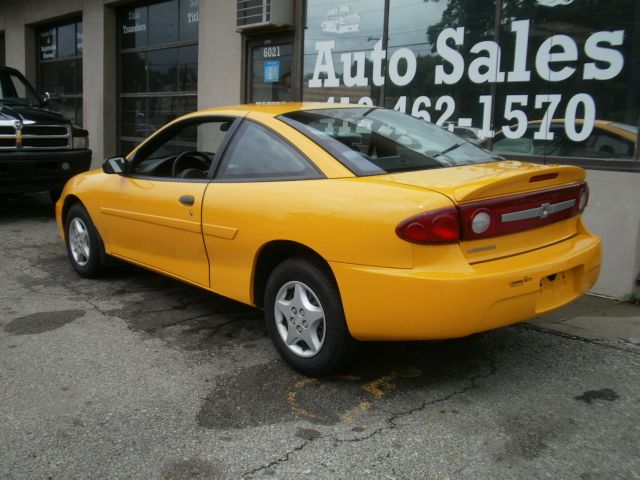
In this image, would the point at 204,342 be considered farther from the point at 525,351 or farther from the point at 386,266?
the point at 525,351

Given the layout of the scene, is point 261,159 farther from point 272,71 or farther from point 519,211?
point 272,71

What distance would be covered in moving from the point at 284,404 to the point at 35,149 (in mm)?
7066

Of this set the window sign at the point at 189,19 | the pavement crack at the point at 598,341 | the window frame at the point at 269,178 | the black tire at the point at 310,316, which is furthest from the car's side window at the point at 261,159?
the window sign at the point at 189,19

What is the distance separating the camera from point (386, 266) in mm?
3117

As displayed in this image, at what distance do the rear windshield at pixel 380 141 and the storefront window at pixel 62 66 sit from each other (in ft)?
38.7

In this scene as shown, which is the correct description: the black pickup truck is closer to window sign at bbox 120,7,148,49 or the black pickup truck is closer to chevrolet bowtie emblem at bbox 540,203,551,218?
window sign at bbox 120,7,148,49

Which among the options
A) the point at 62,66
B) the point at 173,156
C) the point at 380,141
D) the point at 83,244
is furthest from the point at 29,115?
the point at 62,66

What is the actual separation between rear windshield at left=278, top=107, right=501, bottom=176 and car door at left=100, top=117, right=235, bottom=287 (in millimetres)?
717

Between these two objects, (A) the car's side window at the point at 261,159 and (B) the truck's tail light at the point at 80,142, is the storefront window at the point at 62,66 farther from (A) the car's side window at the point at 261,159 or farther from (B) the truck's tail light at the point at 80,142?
(A) the car's side window at the point at 261,159

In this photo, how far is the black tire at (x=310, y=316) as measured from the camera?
3.37 m

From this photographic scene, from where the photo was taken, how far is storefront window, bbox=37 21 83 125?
1458 centimetres

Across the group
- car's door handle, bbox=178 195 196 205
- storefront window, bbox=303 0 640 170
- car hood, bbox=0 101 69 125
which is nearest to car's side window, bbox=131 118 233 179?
car's door handle, bbox=178 195 196 205

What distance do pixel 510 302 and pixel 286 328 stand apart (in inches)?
51.8

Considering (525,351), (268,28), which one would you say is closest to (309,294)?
(525,351)
